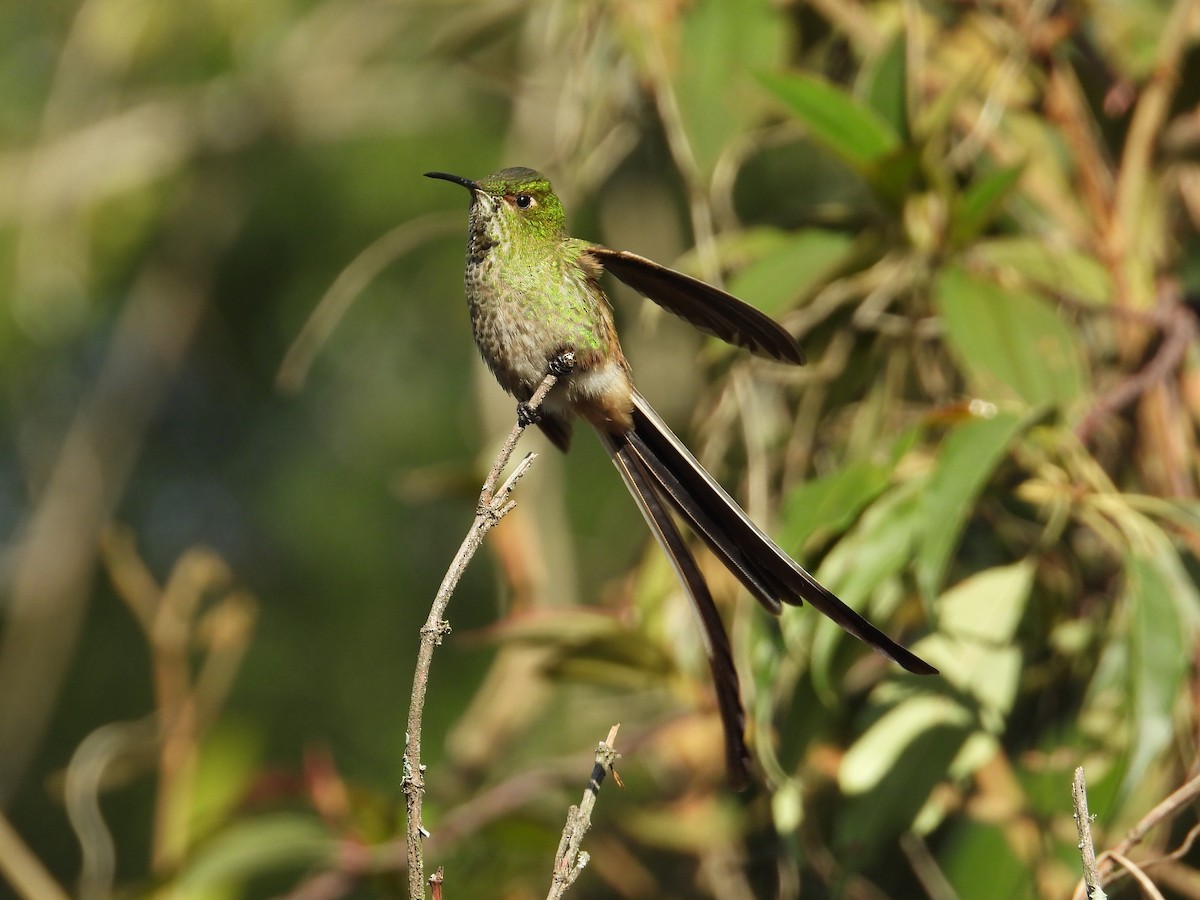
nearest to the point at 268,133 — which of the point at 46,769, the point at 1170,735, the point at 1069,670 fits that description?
the point at 46,769

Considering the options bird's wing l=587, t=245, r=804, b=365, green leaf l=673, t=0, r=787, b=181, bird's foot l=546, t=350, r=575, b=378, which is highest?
green leaf l=673, t=0, r=787, b=181

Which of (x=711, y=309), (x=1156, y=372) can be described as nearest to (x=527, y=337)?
(x=711, y=309)

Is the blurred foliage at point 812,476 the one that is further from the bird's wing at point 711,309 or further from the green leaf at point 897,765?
the bird's wing at point 711,309

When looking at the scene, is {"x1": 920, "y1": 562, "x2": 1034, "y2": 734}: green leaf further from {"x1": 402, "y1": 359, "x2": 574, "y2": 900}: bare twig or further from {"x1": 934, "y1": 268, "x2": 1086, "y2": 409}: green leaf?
{"x1": 402, "y1": 359, "x2": 574, "y2": 900}: bare twig

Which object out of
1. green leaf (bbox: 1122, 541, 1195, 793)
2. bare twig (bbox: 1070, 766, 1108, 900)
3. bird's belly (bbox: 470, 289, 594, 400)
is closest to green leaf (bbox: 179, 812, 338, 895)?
bird's belly (bbox: 470, 289, 594, 400)

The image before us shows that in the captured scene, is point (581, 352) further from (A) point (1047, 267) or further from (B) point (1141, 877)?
(B) point (1141, 877)

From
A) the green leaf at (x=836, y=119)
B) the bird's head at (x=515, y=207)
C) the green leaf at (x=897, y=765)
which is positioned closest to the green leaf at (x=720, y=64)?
the green leaf at (x=836, y=119)
